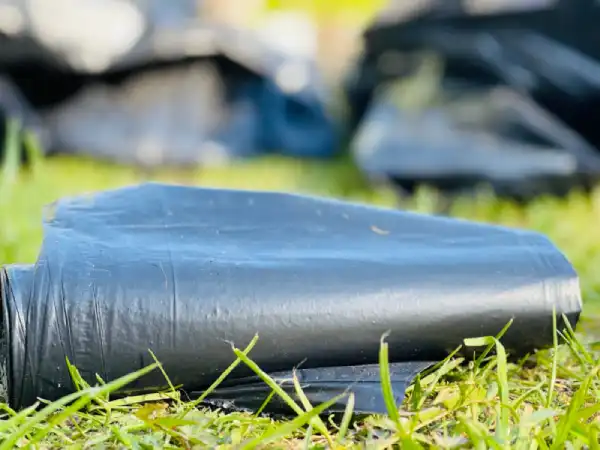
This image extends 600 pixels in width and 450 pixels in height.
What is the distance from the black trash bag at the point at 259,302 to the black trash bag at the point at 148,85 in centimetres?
198

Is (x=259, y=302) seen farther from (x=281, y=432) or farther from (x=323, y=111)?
(x=323, y=111)

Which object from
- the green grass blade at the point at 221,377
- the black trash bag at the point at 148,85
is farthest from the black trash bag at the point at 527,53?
the green grass blade at the point at 221,377

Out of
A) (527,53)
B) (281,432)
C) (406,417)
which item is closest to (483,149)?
(527,53)

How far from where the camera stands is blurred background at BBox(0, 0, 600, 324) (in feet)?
7.42

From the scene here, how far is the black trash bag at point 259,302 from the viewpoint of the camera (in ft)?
2.43

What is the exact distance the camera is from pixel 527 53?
2480 mm

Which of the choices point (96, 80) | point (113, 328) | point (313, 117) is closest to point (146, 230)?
point (113, 328)

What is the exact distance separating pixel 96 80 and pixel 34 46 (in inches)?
13.9

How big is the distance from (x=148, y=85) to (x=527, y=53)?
68.1 inches

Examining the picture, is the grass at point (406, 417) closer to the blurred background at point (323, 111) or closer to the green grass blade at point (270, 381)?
the green grass blade at point (270, 381)

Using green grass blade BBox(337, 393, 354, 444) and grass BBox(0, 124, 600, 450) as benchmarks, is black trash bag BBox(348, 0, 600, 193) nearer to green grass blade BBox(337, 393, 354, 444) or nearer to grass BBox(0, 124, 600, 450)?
grass BBox(0, 124, 600, 450)

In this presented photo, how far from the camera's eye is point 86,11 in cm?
268

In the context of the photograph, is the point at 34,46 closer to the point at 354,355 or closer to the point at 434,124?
the point at 434,124

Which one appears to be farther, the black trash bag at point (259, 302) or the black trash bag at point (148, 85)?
the black trash bag at point (148, 85)
